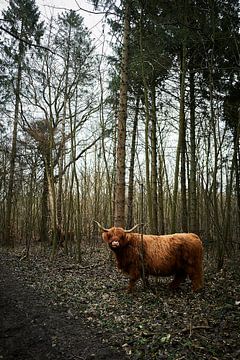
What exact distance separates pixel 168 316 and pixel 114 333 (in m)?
0.99

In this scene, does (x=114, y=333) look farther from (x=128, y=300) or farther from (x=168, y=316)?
(x=128, y=300)

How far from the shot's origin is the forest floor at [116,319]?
3816mm

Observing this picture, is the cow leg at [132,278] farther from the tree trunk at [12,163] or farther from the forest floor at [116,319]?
the tree trunk at [12,163]

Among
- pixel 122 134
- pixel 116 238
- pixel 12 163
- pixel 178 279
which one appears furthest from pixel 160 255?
pixel 12 163

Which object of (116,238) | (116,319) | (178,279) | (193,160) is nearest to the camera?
(116,319)

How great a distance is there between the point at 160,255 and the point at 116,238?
3.28 feet

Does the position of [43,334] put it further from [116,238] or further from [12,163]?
[12,163]

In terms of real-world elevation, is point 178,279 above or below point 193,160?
below

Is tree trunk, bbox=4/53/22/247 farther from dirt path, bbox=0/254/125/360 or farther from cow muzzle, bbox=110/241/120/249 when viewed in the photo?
cow muzzle, bbox=110/241/120/249

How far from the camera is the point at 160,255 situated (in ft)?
21.0

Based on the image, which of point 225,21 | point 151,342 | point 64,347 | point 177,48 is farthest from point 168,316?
point 177,48

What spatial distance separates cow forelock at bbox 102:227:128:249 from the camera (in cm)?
630

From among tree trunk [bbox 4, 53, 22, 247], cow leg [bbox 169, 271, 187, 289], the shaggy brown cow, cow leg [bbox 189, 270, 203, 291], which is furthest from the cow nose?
tree trunk [bbox 4, 53, 22, 247]

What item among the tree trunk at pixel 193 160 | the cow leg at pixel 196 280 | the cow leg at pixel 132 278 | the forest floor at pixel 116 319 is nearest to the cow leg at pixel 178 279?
the forest floor at pixel 116 319
